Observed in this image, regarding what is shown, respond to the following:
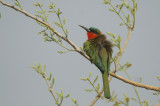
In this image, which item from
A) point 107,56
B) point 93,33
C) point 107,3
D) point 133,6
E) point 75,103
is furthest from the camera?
point 93,33

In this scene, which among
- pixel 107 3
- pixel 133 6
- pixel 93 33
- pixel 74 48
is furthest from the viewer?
pixel 93 33

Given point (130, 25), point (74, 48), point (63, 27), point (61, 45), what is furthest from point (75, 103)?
point (130, 25)

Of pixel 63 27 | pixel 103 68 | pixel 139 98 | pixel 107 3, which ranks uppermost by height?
pixel 107 3

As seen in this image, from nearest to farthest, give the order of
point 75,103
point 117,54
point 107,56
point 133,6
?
point 75,103 < point 117,54 < point 133,6 < point 107,56

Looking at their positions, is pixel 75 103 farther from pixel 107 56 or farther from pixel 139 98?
pixel 107 56

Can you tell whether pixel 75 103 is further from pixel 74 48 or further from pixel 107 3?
pixel 107 3

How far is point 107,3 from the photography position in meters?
2.67

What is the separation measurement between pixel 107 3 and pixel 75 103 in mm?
1375

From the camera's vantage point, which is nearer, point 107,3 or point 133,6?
point 133,6

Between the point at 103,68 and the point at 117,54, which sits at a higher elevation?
the point at 117,54

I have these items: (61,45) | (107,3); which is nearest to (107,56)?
(107,3)

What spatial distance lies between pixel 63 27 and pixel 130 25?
0.71 meters

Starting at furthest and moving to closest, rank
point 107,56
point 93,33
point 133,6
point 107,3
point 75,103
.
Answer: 1. point 93,33
2. point 107,56
3. point 107,3
4. point 133,6
5. point 75,103

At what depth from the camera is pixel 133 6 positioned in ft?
8.03
